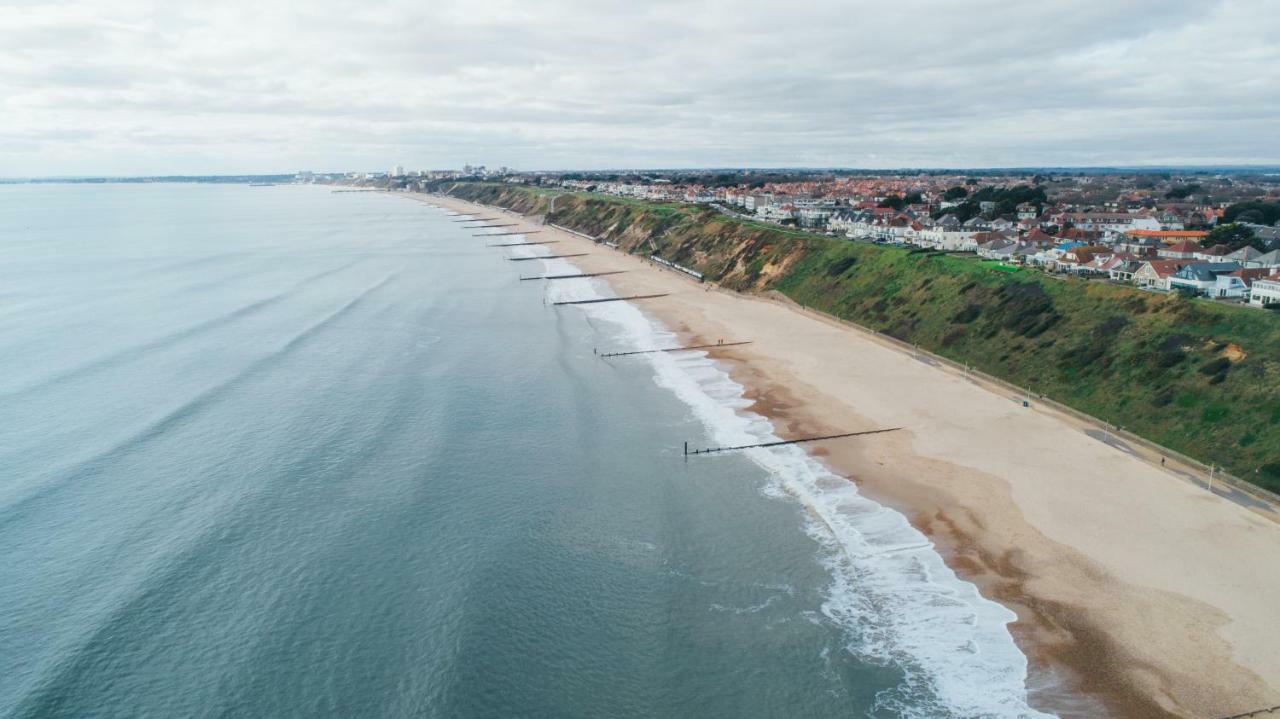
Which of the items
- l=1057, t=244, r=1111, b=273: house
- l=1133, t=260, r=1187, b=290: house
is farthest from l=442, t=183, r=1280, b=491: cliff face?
l=1057, t=244, r=1111, b=273: house

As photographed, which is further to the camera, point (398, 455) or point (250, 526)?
point (398, 455)

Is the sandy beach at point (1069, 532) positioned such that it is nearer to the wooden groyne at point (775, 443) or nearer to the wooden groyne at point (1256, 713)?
the wooden groyne at point (1256, 713)

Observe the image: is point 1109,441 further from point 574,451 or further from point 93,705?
point 93,705

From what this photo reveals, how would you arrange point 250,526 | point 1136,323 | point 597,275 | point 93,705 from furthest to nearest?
point 597,275 → point 1136,323 → point 250,526 → point 93,705

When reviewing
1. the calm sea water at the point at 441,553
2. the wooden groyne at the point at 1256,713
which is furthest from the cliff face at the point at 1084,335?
the calm sea water at the point at 441,553

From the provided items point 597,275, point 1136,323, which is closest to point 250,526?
point 1136,323

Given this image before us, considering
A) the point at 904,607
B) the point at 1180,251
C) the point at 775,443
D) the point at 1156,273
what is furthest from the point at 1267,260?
the point at 904,607

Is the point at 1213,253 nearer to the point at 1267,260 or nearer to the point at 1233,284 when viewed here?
the point at 1267,260
